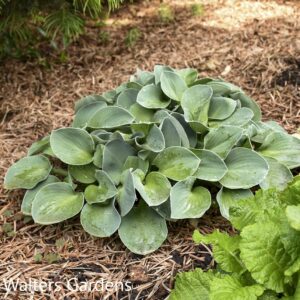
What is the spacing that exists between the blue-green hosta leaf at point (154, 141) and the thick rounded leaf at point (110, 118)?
15cm

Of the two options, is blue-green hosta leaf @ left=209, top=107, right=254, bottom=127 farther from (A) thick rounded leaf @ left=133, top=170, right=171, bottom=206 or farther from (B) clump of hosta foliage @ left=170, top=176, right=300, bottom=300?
(B) clump of hosta foliage @ left=170, top=176, right=300, bottom=300

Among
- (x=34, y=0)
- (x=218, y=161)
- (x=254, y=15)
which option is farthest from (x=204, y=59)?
(x=218, y=161)

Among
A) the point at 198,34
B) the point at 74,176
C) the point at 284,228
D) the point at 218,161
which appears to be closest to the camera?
the point at 284,228

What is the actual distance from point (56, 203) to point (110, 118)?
0.50 m

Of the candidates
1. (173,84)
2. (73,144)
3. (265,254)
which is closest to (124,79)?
(173,84)

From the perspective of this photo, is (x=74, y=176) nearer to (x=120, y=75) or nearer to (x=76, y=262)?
(x=76, y=262)

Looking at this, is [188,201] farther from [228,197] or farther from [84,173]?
[84,173]

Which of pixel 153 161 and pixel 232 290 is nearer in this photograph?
pixel 232 290

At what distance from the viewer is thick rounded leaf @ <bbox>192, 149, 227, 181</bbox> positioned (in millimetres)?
2105

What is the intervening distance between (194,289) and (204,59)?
84.2 inches

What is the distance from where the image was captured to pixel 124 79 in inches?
131

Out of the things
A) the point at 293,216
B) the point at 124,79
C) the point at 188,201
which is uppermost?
the point at 293,216

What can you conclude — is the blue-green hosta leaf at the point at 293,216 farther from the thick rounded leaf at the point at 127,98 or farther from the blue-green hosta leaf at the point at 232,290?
the thick rounded leaf at the point at 127,98

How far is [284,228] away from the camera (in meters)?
1.45
